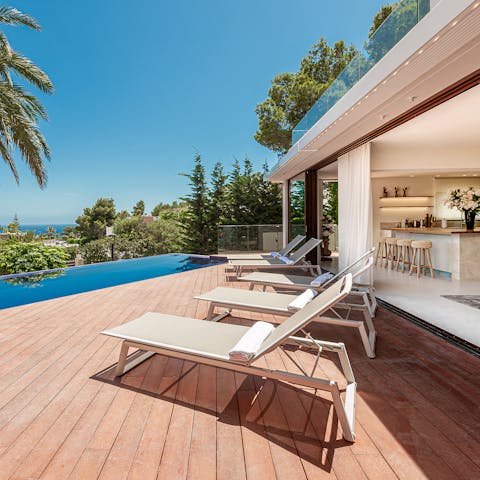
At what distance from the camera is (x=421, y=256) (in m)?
7.81

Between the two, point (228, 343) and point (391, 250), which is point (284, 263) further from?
point (228, 343)

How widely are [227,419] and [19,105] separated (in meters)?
9.03

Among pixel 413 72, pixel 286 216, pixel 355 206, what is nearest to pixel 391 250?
pixel 355 206

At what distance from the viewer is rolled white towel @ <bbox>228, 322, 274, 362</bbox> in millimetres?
2270

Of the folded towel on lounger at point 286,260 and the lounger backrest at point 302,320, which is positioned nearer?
the lounger backrest at point 302,320

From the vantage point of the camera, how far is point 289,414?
2.35 metres

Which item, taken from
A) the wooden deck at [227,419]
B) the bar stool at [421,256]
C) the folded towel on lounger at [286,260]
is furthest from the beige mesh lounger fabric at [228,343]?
the bar stool at [421,256]

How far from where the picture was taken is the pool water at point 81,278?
731 cm

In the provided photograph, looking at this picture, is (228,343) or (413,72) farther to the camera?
(413,72)

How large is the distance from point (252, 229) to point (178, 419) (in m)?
9.74

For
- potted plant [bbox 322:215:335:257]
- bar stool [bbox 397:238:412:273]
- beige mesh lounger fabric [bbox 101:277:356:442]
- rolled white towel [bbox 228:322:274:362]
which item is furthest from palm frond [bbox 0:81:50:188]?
bar stool [bbox 397:238:412:273]

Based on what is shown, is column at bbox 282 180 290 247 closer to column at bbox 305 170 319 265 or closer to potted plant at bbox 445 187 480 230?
column at bbox 305 170 319 265

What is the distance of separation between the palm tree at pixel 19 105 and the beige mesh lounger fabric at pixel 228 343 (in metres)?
7.53

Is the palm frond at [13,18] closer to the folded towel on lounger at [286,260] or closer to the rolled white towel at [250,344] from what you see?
the folded towel on lounger at [286,260]
